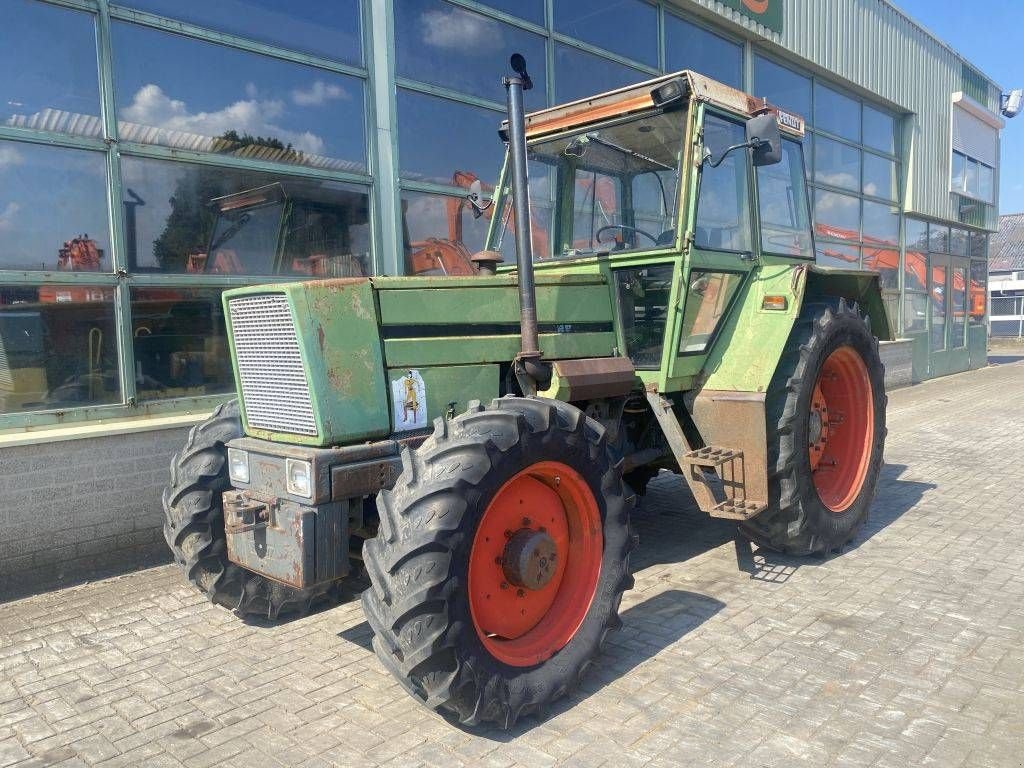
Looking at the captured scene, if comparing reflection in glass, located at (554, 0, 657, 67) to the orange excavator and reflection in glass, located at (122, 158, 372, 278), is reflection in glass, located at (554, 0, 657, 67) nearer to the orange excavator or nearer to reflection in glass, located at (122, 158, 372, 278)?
reflection in glass, located at (122, 158, 372, 278)

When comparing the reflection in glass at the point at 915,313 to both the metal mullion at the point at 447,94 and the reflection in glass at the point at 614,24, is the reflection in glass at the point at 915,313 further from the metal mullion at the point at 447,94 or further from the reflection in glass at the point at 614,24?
the metal mullion at the point at 447,94

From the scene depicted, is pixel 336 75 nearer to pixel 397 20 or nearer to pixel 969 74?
pixel 397 20

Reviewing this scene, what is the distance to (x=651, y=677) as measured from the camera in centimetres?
333

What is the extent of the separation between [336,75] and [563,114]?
2.71 meters

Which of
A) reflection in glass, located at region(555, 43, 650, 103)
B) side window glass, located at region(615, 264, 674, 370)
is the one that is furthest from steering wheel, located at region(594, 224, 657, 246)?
reflection in glass, located at region(555, 43, 650, 103)

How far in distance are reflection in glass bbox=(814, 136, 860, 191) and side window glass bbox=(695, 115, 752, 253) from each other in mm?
9311

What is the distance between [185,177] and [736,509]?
14.4 feet

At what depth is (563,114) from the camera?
475cm

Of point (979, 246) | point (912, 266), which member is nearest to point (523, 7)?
point (912, 266)

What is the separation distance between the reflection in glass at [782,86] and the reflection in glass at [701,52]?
2.09ft

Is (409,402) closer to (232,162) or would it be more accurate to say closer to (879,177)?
(232,162)

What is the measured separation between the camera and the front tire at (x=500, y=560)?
2691mm

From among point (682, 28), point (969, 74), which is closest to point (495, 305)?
point (682, 28)

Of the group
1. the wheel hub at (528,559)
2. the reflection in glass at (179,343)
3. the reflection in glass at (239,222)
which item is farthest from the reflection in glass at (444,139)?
the wheel hub at (528,559)
